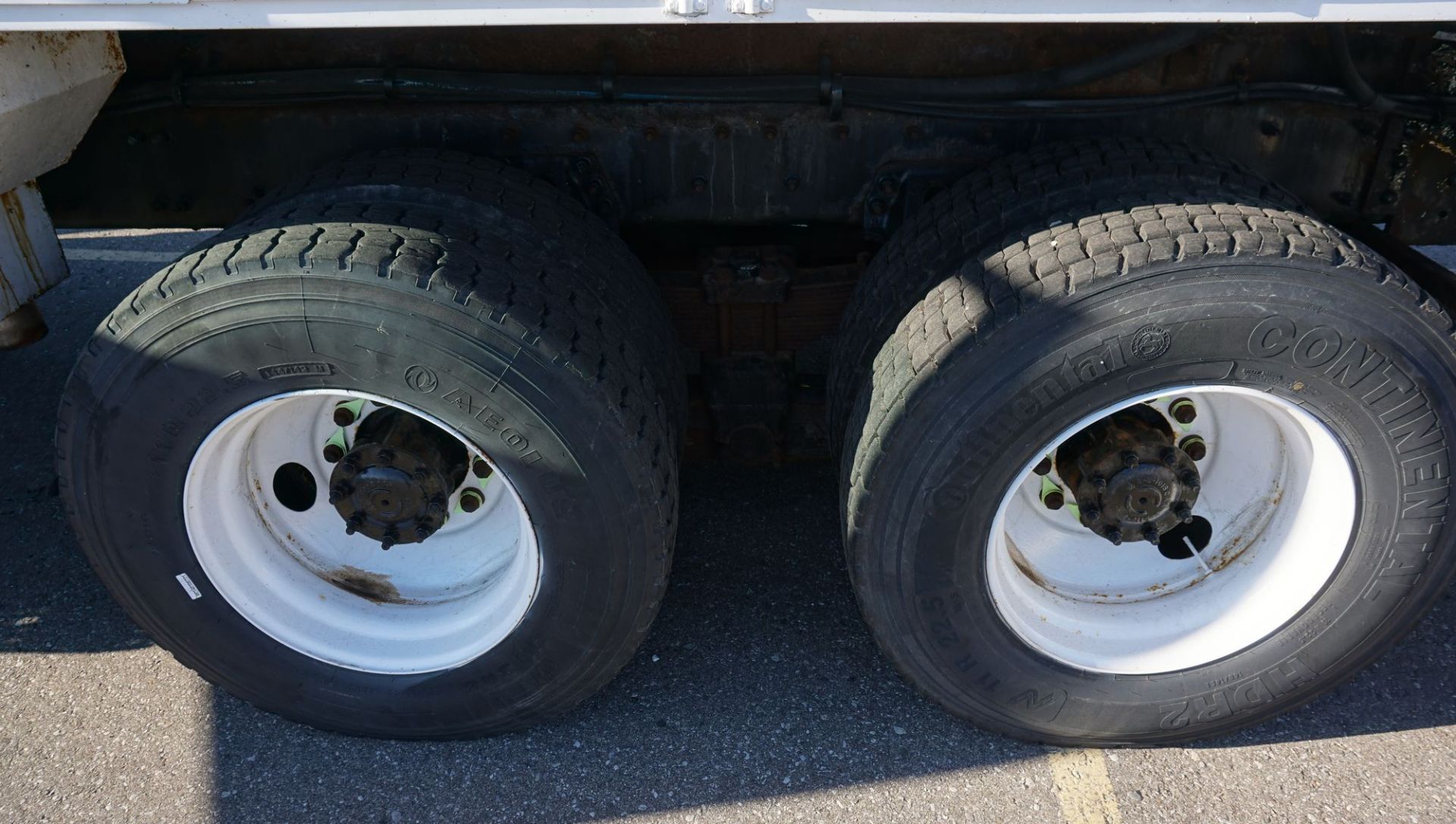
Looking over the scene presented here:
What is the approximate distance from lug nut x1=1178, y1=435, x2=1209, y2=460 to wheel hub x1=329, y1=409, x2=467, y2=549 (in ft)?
6.01

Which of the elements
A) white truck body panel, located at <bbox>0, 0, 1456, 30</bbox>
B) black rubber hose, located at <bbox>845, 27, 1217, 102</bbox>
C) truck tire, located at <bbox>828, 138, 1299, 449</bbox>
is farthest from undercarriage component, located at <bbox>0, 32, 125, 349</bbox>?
truck tire, located at <bbox>828, 138, 1299, 449</bbox>

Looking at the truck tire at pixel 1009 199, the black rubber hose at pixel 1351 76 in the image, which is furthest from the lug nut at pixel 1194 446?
the black rubber hose at pixel 1351 76

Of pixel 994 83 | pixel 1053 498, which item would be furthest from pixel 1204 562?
pixel 994 83

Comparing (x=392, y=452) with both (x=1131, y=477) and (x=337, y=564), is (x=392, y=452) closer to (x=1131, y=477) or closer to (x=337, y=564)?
(x=337, y=564)

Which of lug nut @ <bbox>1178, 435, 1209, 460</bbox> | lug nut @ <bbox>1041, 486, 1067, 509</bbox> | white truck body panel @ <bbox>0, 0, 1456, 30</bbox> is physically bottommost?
lug nut @ <bbox>1041, 486, 1067, 509</bbox>

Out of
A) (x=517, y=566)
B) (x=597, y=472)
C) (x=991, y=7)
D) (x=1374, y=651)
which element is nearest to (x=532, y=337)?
(x=597, y=472)

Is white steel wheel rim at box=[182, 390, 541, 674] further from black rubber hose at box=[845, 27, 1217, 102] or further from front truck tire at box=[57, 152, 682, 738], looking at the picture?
black rubber hose at box=[845, 27, 1217, 102]

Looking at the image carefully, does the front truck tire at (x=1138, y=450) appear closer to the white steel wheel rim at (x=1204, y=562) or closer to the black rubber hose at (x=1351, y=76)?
the white steel wheel rim at (x=1204, y=562)

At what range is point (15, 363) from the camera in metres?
4.79

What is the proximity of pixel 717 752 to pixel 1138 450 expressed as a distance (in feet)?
4.29

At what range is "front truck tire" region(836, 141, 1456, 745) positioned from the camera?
2.30 metres

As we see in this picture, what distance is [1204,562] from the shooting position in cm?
288

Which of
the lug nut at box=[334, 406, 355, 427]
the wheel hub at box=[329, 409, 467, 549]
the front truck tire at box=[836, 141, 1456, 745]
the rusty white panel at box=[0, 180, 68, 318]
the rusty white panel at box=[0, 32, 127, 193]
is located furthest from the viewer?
the rusty white panel at box=[0, 180, 68, 318]

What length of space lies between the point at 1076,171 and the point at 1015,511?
2.89 ft
